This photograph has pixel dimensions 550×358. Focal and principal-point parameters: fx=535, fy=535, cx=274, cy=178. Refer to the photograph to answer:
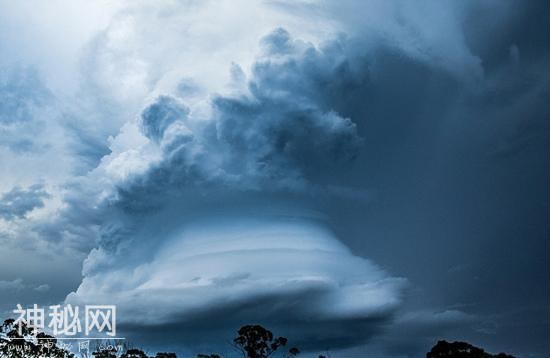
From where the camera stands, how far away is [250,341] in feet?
395

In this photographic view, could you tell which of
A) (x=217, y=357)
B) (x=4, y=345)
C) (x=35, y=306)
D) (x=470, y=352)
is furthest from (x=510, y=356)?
(x=4, y=345)

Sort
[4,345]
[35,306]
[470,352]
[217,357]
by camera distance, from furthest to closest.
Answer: [217,357] → [4,345] → [470,352] → [35,306]

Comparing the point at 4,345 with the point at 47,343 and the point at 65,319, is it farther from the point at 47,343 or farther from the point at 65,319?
the point at 65,319

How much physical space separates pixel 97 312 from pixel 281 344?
60.6 m

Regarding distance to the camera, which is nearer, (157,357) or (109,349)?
(109,349)

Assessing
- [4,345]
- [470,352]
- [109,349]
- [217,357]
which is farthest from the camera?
[217,357]

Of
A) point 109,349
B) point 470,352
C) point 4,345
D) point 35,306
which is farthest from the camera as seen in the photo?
point 109,349

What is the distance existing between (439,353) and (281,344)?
43.6 metres

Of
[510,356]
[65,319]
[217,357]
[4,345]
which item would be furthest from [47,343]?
[510,356]

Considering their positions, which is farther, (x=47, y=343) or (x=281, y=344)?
(x=281, y=344)

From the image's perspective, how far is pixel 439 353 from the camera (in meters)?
89.0

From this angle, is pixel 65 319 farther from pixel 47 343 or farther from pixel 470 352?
pixel 470 352

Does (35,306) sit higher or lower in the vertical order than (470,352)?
higher

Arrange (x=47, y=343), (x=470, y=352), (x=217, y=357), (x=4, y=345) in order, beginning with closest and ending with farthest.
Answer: (x=470, y=352), (x=4, y=345), (x=47, y=343), (x=217, y=357)
